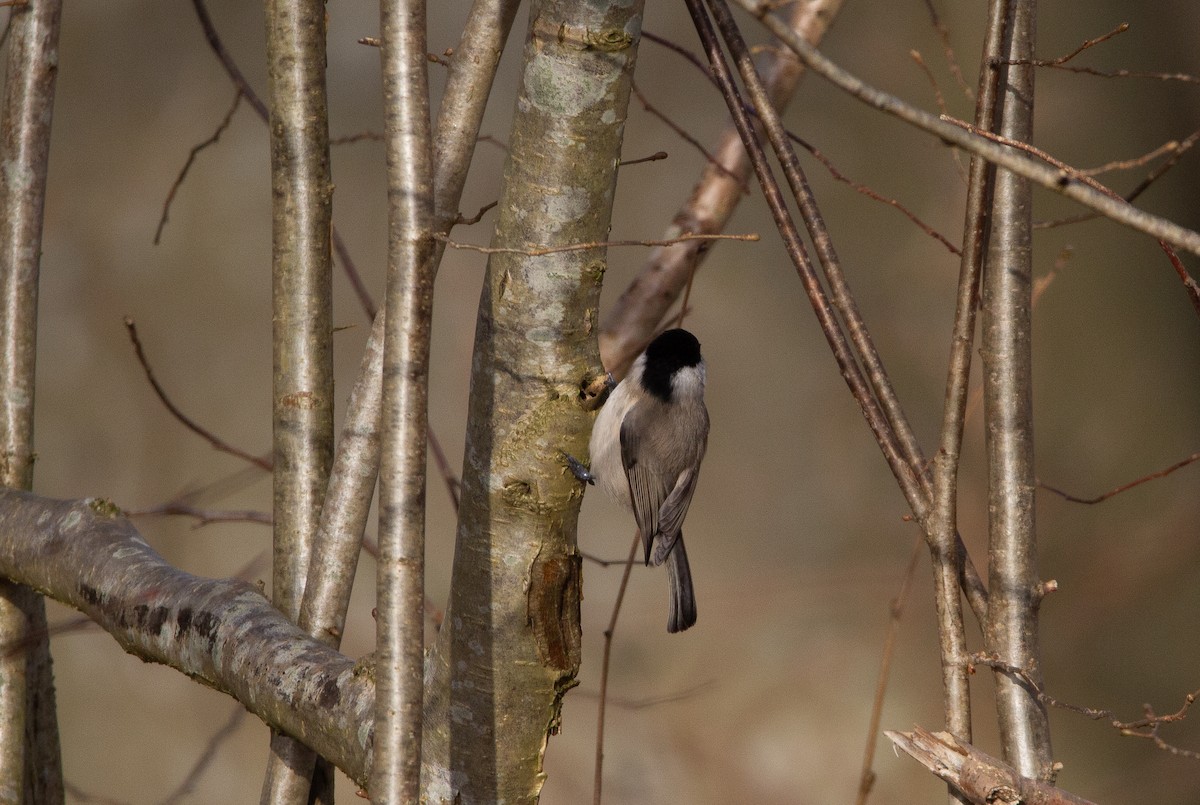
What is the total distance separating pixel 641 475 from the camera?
6.05 feet

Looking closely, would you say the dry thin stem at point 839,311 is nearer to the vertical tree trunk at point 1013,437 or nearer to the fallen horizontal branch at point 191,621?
the vertical tree trunk at point 1013,437

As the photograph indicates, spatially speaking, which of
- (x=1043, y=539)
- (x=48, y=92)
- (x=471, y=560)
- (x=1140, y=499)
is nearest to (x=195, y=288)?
(x=48, y=92)

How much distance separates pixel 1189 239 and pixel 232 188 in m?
3.15

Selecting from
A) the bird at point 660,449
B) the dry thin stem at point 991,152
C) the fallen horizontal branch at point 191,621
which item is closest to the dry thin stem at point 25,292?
the fallen horizontal branch at point 191,621

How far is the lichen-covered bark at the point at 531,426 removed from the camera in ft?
2.84

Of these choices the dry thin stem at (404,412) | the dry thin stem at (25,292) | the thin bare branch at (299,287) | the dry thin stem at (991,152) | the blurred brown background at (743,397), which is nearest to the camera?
the dry thin stem at (991,152)

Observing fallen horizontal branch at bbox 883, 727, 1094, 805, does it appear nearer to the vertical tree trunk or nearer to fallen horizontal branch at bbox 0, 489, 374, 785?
the vertical tree trunk

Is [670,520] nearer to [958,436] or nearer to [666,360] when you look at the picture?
[666,360]

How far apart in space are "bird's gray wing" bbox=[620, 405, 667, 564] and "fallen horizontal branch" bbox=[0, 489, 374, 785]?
77cm

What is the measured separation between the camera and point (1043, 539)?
11.0 feet

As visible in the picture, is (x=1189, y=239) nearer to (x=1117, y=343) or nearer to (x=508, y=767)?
(x=508, y=767)

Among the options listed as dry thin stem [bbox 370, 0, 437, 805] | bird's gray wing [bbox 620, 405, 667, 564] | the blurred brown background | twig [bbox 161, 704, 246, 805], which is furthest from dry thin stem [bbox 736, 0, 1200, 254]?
the blurred brown background

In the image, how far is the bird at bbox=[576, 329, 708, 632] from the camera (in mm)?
1822

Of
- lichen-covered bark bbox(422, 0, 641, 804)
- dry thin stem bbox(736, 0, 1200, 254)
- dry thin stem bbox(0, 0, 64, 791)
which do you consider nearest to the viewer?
dry thin stem bbox(736, 0, 1200, 254)
